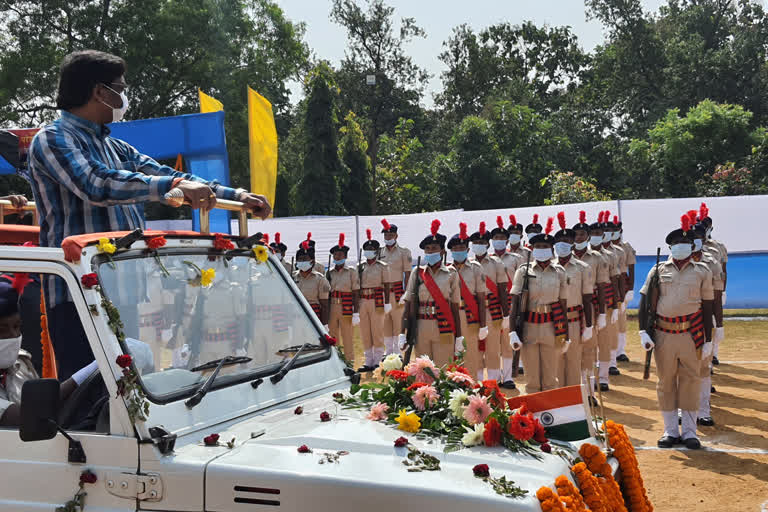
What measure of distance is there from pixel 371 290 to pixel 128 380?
391 inches

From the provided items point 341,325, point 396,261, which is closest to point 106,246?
point 341,325

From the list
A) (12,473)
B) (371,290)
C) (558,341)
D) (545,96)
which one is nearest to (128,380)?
(12,473)

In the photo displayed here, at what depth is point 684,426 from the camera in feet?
24.5

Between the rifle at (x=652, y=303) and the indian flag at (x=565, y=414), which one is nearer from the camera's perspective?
the indian flag at (x=565, y=414)

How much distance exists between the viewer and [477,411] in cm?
301

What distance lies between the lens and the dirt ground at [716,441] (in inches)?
241

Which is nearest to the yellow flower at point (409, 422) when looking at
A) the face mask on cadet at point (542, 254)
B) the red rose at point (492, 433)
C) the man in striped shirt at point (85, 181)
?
the red rose at point (492, 433)

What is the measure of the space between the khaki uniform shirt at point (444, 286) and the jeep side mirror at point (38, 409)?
6875mm

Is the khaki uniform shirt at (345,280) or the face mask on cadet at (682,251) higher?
the face mask on cadet at (682,251)

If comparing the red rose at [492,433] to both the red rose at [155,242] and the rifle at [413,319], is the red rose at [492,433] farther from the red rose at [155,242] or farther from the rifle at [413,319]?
the rifle at [413,319]

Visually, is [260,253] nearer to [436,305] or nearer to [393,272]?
[436,305]

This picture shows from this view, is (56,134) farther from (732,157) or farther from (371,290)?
(732,157)

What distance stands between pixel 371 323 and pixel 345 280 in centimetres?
88

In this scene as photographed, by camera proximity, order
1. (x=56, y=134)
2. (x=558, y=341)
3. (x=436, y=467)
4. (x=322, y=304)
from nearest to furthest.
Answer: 1. (x=436, y=467)
2. (x=56, y=134)
3. (x=558, y=341)
4. (x=322, y=304)
